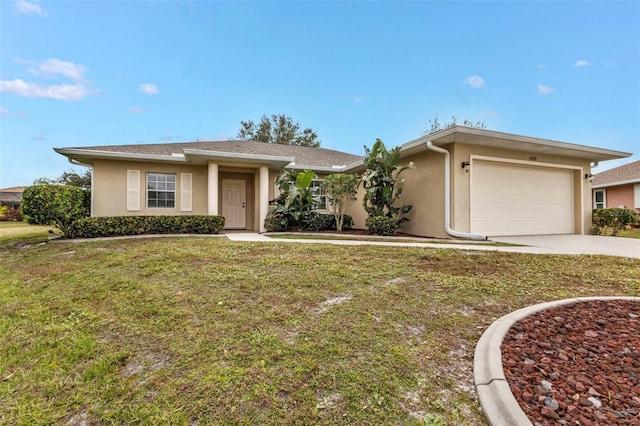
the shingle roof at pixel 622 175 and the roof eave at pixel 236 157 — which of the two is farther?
the shingle roof at pixel 622 175

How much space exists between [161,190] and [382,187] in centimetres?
825

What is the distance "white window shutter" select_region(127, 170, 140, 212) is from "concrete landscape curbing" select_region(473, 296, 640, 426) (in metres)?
11.9

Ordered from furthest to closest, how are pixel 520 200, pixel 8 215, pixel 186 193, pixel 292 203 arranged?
pixel 8 215 → pixel 186 193 → pixel 292 203 → pixel 520 200

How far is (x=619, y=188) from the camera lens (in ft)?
56.7

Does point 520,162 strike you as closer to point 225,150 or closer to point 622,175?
point 225,150

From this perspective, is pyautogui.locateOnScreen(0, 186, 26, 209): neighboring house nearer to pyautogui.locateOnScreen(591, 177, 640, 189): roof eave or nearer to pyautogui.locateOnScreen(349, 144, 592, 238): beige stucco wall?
pyautogui.locateOnScreen(349, 144, 592, 238): beige stucco wall

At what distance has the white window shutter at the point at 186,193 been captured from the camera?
11.6m

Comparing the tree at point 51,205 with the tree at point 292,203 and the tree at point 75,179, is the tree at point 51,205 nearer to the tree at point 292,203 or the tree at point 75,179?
the tree at point 292,203

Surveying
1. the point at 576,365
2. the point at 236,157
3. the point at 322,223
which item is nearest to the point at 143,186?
the point at 236,157

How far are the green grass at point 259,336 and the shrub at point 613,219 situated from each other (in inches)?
278

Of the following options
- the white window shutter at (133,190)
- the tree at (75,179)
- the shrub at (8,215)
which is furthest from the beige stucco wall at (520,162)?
the tree at (75,179)

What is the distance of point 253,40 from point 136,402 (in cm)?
1413

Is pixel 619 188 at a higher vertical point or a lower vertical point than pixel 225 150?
lower

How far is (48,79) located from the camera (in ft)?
40.7
